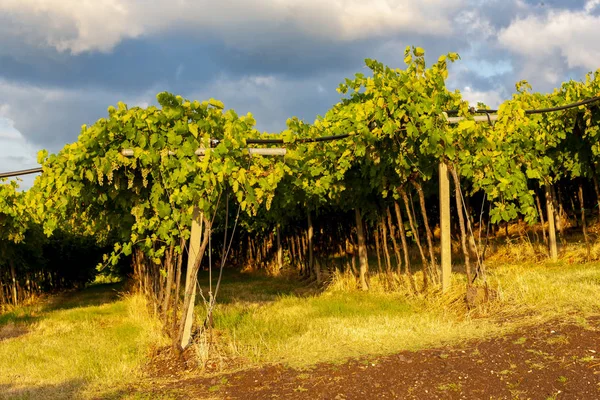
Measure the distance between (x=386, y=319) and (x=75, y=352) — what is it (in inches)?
177

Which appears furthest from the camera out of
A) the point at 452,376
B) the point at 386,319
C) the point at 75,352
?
the point at 75,352

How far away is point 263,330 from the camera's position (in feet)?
25.2

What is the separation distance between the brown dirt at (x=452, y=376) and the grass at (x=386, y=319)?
43cm

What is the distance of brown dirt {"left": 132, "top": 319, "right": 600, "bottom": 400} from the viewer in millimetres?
4660

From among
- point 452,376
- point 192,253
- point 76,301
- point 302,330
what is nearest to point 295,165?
point 192,253

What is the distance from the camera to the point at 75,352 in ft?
25.5

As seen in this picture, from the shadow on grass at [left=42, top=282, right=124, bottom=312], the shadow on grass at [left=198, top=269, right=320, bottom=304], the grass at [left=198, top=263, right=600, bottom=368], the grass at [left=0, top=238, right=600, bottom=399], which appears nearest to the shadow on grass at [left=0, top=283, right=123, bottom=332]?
the shadow on grass at [left=42, top=282, right=124, bottom=312]

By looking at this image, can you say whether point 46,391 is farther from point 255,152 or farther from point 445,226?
point 445,226

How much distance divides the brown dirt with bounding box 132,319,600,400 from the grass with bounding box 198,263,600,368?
43 centimetres

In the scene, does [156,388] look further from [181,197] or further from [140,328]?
[140,328]

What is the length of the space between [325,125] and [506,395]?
7312mm

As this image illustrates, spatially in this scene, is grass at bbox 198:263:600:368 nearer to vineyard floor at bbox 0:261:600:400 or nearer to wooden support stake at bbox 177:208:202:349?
vineyard floor at bbox 0:261:600:400

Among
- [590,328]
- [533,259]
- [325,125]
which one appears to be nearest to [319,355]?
[590,328]

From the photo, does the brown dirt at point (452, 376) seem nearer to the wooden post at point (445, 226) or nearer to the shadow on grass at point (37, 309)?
the wooden post at point (445, 226)
